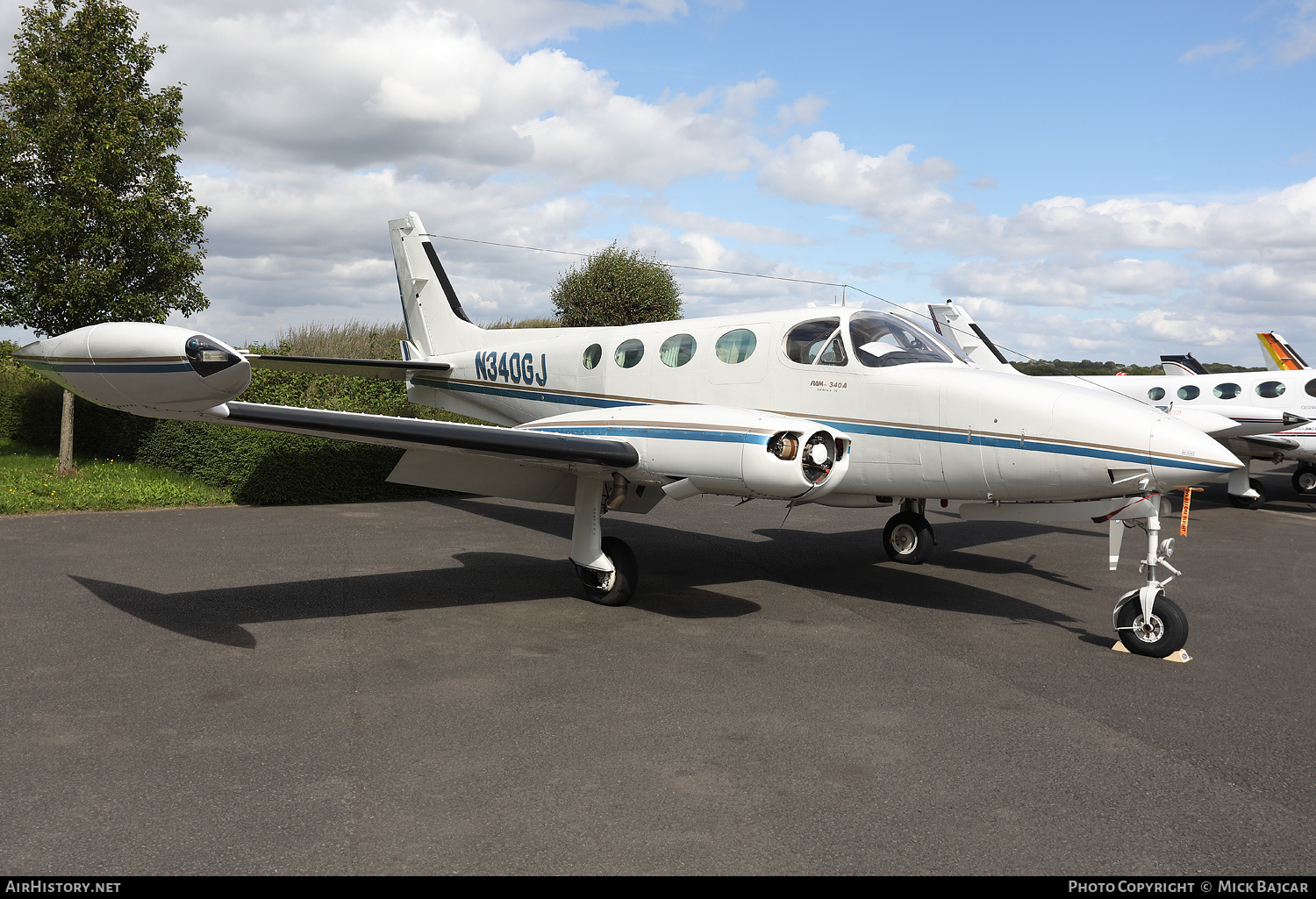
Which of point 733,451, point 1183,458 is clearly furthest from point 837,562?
point 1183,458

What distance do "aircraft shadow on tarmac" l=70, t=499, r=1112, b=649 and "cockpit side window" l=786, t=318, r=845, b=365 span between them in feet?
7.73

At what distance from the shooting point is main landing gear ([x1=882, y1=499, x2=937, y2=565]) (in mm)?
9555

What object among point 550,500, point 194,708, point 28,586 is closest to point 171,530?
point 28,586

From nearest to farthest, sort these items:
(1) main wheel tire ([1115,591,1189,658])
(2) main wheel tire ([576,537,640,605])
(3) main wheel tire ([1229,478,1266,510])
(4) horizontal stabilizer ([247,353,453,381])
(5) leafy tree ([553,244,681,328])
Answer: (1) main wheel tire ([1115,591,1189,658]), (2) main wheel tire ([576,537,640,605]), (4) horizontal stabilizer ([247,353,453,381]), (3) main wheel tire ([1229,478,1266,510]), (5) leafy tree ([553,244,681,328])

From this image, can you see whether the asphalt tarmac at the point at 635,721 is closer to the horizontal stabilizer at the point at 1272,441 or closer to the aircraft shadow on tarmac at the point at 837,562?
the aircraft shadow on tarmac at the point at 837,562

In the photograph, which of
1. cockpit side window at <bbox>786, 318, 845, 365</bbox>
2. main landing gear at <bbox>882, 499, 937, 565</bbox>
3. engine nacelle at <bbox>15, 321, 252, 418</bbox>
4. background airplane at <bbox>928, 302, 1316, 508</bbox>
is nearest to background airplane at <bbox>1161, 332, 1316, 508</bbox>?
background airplane at <bbox>928, 302, 1316, 508</bbox>

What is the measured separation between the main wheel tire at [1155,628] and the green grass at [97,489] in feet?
41.1

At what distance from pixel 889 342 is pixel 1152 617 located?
3.01m

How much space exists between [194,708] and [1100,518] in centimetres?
669

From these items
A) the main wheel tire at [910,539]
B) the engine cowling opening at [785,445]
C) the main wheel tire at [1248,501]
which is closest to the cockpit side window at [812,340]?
the engine cowling opening at [785,445]

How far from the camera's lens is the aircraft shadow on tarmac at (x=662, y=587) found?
23.0 ft

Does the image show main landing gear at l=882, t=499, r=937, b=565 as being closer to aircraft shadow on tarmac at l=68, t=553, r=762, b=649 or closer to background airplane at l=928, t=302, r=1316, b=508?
aircraft shadow on tarmac at l=68, t=553, r=762, b=649
